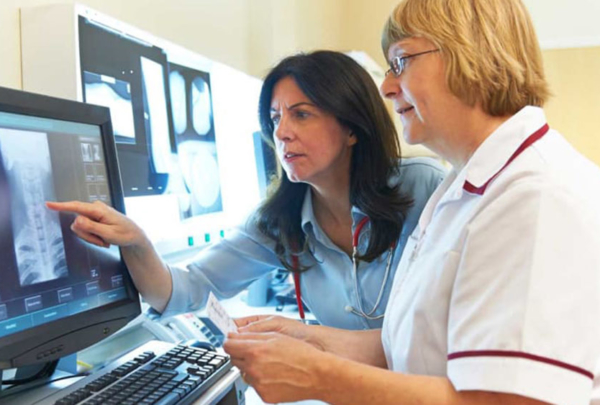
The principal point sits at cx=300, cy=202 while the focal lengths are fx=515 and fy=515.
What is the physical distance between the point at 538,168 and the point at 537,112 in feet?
0.53

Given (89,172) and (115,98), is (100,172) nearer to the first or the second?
(89,172)

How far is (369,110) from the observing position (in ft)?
4.27

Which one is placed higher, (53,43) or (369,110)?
(53,43)

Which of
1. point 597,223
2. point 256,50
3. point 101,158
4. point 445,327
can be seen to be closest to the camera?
point 597,223

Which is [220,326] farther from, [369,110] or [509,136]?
[369,110]

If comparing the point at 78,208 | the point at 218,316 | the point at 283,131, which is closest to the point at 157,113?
the point at 283,131

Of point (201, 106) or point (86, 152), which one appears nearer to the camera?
point (86, 152)

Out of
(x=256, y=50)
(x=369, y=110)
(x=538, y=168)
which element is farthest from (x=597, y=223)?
(x=256, y=50)

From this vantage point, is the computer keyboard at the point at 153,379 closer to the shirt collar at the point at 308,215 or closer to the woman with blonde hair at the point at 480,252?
the woman with blonde hair at the point at 480,252

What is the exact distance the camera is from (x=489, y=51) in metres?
0.82

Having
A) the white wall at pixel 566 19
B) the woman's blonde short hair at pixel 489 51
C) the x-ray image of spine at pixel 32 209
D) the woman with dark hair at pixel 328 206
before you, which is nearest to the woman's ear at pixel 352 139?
the woman with dark hair at pixel 328 206

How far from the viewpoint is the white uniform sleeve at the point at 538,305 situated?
2.02 feet

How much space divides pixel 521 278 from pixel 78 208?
0.67 meters

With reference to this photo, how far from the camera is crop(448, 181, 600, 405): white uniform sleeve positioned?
2.02ft
